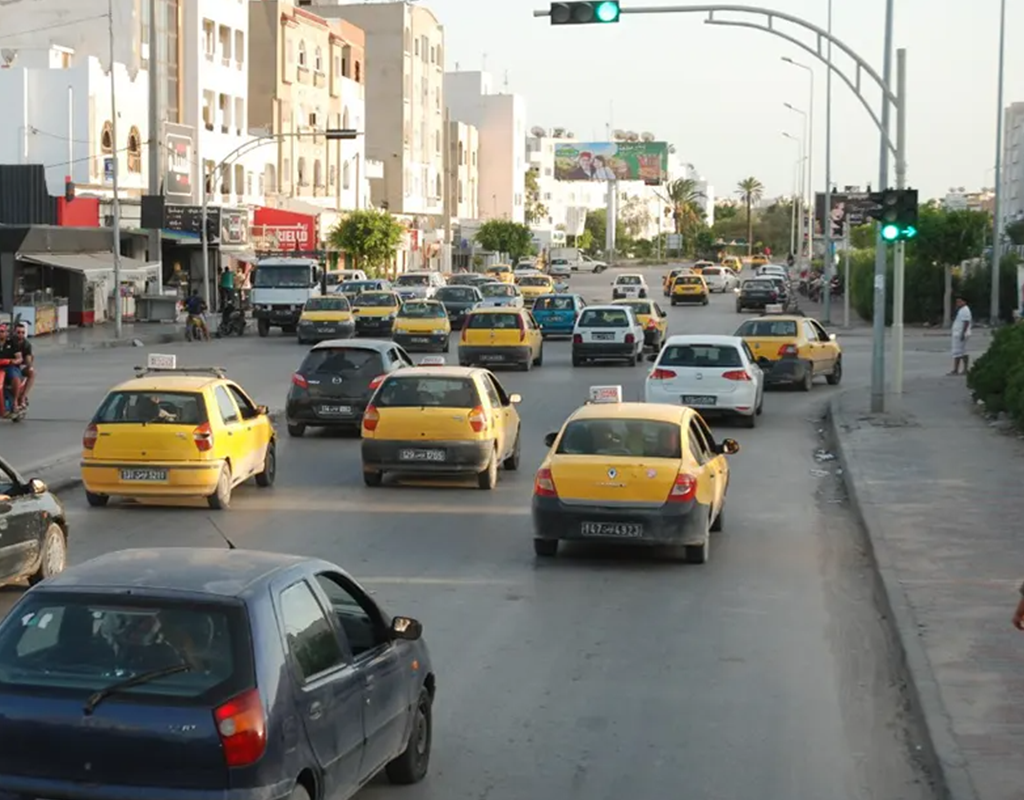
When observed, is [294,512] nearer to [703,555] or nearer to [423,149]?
[703,555]

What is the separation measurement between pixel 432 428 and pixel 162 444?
3542mm

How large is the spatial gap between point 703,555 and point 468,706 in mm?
5719

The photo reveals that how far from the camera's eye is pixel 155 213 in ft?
201

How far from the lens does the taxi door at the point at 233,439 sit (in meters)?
19.4

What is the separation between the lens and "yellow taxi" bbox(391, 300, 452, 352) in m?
47.5

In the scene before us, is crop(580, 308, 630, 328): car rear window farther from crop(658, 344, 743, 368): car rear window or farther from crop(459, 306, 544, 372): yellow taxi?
crop(658, 344, 743, 368): car rear window

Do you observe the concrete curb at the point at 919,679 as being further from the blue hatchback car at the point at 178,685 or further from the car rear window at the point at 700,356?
the car rear window at the point at 700,356

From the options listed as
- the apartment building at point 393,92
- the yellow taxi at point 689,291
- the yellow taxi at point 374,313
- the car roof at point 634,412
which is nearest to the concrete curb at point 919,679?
the car roof at point 634,412

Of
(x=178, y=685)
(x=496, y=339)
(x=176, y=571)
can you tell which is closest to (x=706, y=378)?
(x=496, y=339)

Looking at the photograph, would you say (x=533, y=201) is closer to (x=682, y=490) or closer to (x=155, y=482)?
(x=155, y=482)

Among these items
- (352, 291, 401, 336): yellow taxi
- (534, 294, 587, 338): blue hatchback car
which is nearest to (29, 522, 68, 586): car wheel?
(352, 291, 401, 336): yellow taxi

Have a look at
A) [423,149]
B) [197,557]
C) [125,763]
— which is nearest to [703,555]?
[197,557]

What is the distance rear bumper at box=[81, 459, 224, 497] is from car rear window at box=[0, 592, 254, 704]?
1198cm

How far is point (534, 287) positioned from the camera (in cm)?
7738
